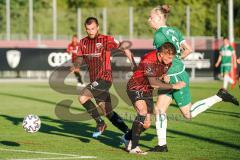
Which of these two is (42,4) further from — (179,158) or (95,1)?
(179,158)

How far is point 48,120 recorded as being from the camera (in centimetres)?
1767

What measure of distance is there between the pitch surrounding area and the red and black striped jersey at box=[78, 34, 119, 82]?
122 centimetres

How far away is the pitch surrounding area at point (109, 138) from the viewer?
464 inches

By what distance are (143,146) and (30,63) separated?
25297mm

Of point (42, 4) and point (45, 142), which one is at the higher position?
point (42, 4)

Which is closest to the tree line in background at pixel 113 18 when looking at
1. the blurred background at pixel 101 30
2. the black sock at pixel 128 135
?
the blurred background at pixel 101 30

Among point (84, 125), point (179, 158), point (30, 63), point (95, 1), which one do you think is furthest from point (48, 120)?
point (95, 1)

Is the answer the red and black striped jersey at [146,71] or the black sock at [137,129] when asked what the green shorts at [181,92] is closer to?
the red and black striped jersey at [146,71]

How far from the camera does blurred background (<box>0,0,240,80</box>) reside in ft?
124

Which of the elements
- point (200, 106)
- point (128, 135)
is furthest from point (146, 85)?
point (200, 106)

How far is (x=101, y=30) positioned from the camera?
48531mm

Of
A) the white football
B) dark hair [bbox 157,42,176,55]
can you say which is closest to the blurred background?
the white football

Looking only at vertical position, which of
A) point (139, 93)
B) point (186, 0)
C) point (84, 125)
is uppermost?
point (186, 0)

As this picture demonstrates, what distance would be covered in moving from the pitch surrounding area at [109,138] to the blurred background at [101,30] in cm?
1561
